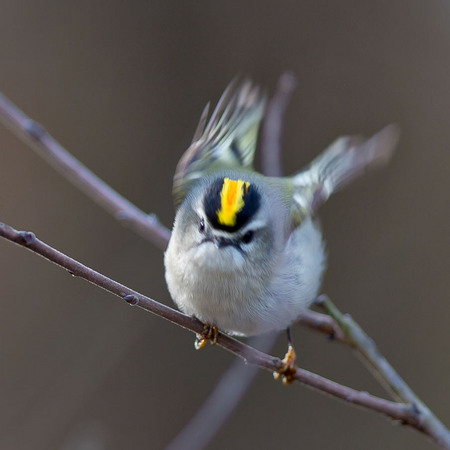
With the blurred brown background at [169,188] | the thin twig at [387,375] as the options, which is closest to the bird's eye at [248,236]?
the thin twig at [387,375]

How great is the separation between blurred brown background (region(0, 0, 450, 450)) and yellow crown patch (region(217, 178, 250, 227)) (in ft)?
5.66

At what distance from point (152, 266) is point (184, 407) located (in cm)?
78

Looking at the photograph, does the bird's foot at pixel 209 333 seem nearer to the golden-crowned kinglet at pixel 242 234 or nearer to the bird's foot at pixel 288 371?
the golden-crowned kinglet at pixel 242 234

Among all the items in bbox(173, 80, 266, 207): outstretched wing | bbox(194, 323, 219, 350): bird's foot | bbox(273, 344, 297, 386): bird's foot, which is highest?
bbox(173, 80, 266, 207): outstretched wing

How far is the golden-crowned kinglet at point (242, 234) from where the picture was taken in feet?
5.80

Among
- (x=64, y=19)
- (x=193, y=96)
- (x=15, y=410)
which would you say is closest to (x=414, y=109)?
(x=193, y=96)

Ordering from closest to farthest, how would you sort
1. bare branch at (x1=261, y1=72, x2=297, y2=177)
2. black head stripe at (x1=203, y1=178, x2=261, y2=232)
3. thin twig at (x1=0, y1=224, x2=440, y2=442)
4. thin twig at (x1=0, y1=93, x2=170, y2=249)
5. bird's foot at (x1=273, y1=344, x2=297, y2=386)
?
thin twig at (x1=0, y1=224, x2=440, y2=442) → black head stripe at (x1=203, y1=178, x2=261, y2=232) → bird's foot at (x1=273, y1=344, x2=297, y2=386) → thin twig at (x1=0, y1=93, x2=170, y2=249) → bare branch at (x1=261, y1=72, x2=297, y2=177)

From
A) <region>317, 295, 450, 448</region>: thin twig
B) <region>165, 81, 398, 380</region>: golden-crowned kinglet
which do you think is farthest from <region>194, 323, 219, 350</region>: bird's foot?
<region>317, 295, 450, 448</region>: thin twig

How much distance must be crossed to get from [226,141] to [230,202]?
569 mm

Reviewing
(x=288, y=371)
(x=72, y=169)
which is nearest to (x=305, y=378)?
(x=288, y=371)

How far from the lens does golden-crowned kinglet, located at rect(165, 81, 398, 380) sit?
1.77 m

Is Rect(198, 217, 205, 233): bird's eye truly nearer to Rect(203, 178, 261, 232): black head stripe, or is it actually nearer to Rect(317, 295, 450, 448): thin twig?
Rect(203, 178, 261, 232): black head stripe

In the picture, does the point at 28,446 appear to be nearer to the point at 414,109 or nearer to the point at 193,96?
the point at 193,96

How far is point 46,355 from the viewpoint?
3.38 meters
